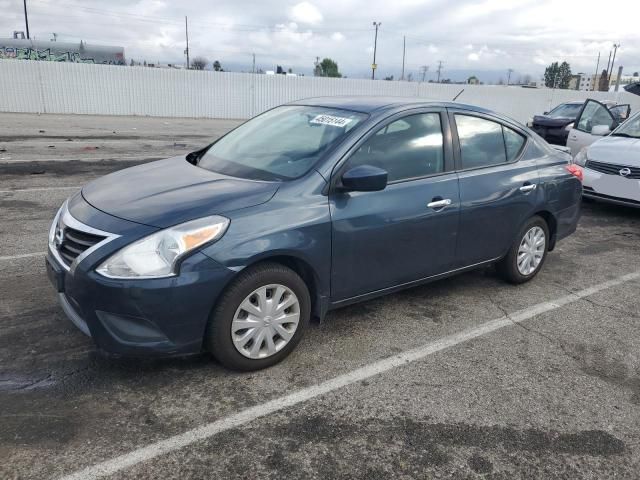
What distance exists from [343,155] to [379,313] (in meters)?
1.40

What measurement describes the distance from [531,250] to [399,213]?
191cm

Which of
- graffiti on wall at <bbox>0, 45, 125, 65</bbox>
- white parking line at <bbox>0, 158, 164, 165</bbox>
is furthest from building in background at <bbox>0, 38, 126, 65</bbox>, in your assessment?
white parking line at <bbox>0, 158, 164, 165</bbox>

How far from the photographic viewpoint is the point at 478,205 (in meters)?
4.37

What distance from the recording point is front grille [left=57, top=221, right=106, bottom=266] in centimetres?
304

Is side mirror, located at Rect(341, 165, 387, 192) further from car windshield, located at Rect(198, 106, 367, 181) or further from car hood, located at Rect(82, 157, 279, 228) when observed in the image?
car hood, located at Rect(82, 157, 279, 228)

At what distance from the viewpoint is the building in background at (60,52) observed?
114ft

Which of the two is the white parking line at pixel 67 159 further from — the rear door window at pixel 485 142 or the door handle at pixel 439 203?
the door handle at pixel 439 203

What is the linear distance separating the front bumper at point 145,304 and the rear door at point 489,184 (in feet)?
7.23

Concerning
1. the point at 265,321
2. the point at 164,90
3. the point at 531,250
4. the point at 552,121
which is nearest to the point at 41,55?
the point at 164,90

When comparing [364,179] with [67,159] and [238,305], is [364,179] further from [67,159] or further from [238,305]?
[67,159]

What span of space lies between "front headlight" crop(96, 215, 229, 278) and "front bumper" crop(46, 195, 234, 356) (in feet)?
0.12

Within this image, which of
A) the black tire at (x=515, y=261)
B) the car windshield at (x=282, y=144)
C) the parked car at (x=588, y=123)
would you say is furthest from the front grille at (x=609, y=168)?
the car windshield at (x=282, y=144)

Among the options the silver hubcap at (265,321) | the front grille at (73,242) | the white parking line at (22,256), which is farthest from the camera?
the white parking line at (22,256)

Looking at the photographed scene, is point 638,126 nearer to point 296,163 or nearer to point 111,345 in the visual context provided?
point 296,163
